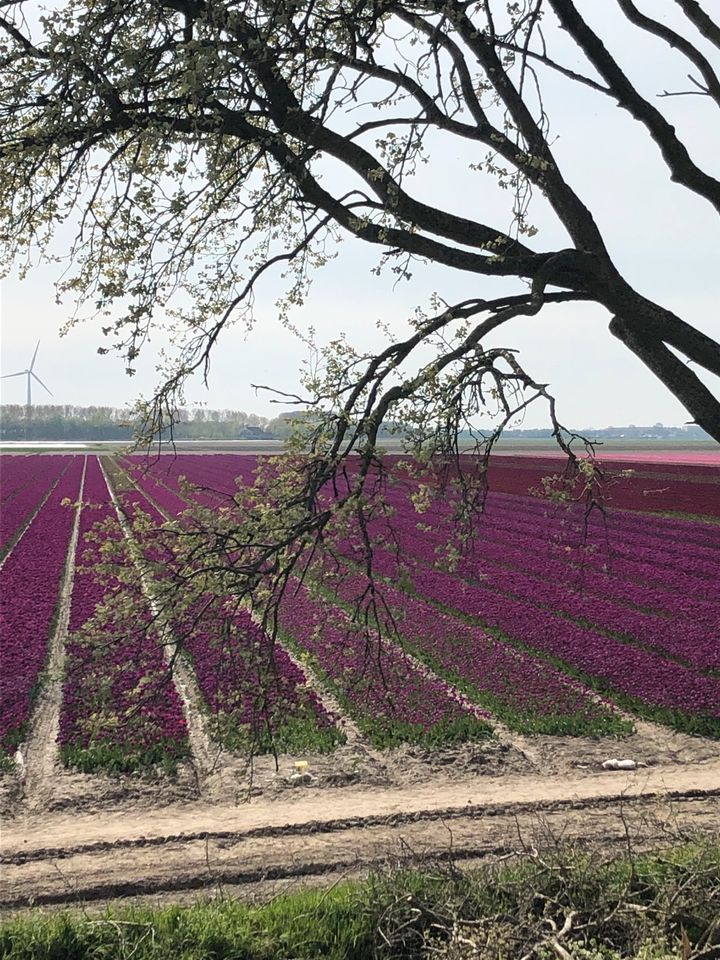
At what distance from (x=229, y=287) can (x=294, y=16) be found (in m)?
1.88

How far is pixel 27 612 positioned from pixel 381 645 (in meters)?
10.5

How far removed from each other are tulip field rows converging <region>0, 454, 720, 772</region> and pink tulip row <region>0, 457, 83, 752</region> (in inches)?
2.0

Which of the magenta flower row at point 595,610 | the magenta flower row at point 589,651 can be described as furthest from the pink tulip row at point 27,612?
the magenta flower row at point 595,610

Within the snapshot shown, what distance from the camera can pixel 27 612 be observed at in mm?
16234

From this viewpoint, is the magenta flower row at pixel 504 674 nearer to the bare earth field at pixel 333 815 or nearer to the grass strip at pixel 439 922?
the bare earth field at pixel 333 815

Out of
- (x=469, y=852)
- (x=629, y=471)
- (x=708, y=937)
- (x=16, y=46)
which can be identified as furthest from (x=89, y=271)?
(x=708, y=937)

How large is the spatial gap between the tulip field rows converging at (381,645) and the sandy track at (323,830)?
839mm

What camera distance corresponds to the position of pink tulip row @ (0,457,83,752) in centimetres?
1126

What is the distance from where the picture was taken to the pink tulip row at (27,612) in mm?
11258

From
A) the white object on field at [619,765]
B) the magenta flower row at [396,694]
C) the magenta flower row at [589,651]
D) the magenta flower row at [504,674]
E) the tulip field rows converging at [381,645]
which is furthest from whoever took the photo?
the magenta flower row at [589,651]

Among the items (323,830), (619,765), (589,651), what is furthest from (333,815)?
(589,651)

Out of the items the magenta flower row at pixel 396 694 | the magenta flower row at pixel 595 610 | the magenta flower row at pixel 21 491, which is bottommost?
the magenta flower row at pixel 396 694

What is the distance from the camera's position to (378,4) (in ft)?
21.2

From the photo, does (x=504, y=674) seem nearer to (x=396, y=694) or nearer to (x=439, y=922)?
(x=396, y=694)
